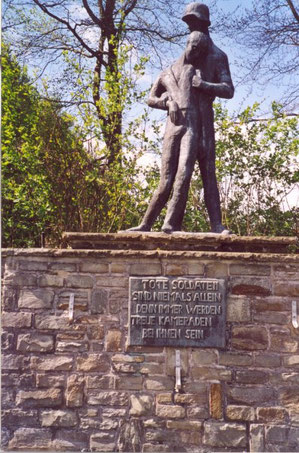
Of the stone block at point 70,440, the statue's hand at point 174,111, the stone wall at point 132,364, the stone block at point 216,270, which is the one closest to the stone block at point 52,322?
the stone wall at point 132,364

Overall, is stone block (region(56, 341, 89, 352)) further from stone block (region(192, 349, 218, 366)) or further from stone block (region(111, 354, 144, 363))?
stone block (region(192, 349, 218, 366))

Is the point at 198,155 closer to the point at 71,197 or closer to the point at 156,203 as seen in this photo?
the point at 156,203

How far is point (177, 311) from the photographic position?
4.12 meters

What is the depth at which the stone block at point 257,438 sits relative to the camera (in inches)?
154

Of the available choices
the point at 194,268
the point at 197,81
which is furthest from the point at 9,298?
the point at 197,81

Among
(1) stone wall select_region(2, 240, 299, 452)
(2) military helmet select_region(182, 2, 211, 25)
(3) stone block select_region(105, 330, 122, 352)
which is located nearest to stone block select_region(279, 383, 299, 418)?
(1) stone wall select_region(2, 240, 299, 452)

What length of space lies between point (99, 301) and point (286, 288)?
61.1 inches

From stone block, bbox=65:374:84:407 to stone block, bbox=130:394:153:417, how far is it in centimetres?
43

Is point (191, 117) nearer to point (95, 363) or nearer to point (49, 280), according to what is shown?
point (49, 280)

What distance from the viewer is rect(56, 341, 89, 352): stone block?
4082 millimetres

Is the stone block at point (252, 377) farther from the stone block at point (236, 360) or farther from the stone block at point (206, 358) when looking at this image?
the stone block at point (206, 358)

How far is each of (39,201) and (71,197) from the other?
1.75 feet

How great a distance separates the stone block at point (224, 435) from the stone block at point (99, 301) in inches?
49.1

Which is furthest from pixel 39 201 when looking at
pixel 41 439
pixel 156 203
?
pixel 41 439
